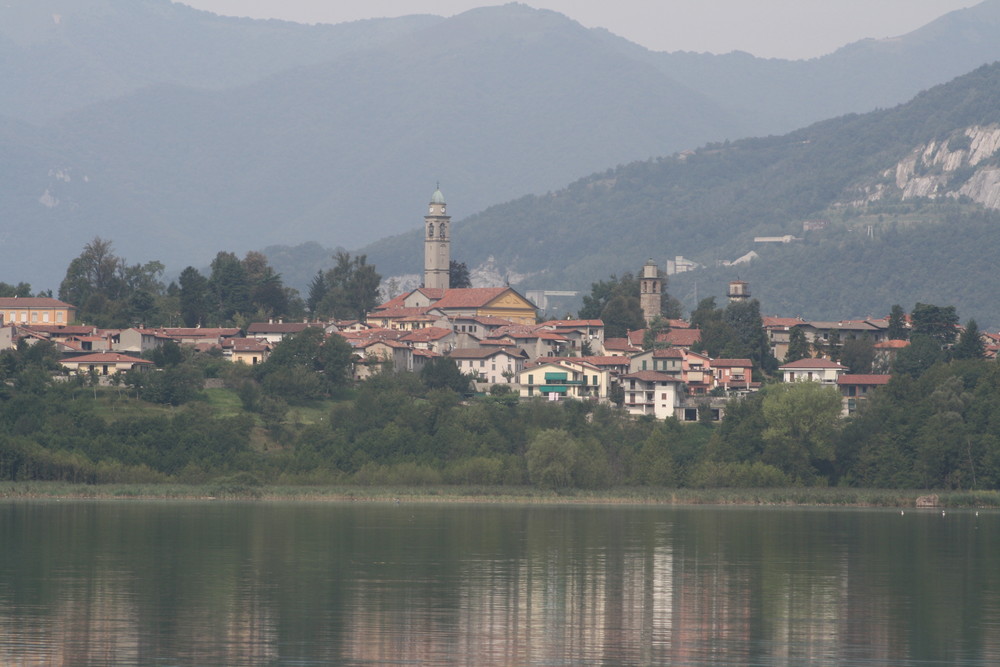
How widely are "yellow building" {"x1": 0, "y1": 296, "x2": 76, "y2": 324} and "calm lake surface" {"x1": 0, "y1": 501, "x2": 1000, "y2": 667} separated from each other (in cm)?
6301

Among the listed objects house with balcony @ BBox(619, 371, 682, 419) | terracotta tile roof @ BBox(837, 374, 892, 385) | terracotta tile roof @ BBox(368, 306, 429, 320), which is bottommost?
house with balcony @ BBox(619, 371, 682, 419)

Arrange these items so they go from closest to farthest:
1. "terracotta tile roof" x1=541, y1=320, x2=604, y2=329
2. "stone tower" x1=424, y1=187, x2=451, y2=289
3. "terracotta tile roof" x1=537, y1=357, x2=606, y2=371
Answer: "terracotta tile roof" x1=537, y1=357, x2=606, y2=371 → "terracotta tile roof" x1=541, y1=320, x2=604, y2=329 → "stone tower" x1=424, y1=187, x2=451, y2=289

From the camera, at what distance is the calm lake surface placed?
1369 inches

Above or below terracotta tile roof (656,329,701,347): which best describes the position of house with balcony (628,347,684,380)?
below

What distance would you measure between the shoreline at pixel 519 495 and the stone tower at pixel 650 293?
56.5m

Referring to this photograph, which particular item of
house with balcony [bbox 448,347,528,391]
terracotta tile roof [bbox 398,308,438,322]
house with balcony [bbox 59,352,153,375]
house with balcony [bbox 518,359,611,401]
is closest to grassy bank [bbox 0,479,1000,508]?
house with balcony [bbox 59,352,153,375]

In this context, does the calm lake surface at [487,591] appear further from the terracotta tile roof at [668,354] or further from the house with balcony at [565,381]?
the terracotta tile roof at [668,354]

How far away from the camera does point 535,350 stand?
Result: 128 meters

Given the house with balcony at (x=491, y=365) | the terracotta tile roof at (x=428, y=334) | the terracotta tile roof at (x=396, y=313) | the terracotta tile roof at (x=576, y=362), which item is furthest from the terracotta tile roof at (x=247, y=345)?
the terracotta tile roof at (x=396, y=313)

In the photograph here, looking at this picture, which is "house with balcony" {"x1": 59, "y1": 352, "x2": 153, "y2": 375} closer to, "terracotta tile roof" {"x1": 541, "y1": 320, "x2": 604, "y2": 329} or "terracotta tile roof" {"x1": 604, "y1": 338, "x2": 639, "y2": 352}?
"terracotta tile roof" {"x1": 604, "y1": 338, "x2": 639, "y2": 352}

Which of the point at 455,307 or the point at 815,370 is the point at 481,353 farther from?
the point at 455,307

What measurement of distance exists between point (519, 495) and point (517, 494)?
10.7 inches

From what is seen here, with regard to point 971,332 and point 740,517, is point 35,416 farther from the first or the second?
point 971,332

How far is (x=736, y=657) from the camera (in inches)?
1347
